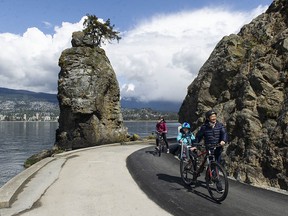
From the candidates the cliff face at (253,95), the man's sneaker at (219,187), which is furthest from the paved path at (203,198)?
the cliff face at (253,95)

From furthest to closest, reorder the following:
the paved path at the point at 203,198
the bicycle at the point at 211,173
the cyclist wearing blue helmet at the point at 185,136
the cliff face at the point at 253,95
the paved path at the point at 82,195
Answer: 1. the cyclist wearing blue helmet at the point at 185,136
2. the cliff face at the point at 253,95
3. the bicycle at the point at 211,173
4. the paved path at the point at 82,195
5. the paved path at the point at 203,198

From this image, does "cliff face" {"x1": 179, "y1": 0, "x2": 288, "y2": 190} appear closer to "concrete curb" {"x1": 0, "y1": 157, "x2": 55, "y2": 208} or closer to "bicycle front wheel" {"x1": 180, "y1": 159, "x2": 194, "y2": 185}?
"bicycle front wheel" {"x1": 180, "y1": 159, "x2": 194, "y2": 185}

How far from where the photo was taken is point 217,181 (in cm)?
886

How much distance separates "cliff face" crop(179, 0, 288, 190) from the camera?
11359 mm

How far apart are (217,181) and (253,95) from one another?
20.1 feet

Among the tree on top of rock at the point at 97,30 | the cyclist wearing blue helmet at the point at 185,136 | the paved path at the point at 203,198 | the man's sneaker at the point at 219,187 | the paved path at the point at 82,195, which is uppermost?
the tree on top of rock at the point at 97,30

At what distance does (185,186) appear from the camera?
10.6 m

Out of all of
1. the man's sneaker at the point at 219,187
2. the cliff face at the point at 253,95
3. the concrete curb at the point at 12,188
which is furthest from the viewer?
the cliff face at the point at 253,95

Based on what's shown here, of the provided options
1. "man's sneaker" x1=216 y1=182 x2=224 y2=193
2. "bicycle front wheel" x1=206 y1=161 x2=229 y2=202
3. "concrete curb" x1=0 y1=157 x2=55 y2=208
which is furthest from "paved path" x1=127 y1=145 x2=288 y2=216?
"concrete curb" x1=0 y1=157 x2=55 y2=208

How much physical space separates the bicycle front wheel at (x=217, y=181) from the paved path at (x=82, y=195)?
5.59ft

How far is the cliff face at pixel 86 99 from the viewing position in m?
33.1

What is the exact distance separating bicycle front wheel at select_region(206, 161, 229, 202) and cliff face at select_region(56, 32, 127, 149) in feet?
78.6

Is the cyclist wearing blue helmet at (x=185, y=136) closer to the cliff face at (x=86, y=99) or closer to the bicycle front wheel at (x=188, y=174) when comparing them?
the bicycle front wheel at (x=188, y=174)

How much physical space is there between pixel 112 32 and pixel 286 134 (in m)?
32.6
